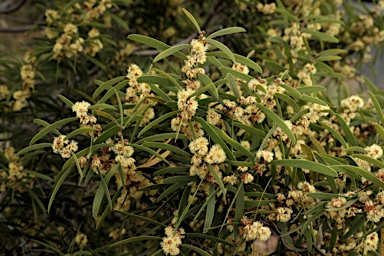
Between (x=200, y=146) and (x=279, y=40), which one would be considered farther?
(x=279, y=40)

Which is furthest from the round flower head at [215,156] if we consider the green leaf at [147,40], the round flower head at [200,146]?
the green leaf at [147,40]

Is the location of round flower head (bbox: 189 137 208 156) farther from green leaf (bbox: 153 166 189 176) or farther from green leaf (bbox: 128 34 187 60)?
green leaf (bbox: 128 34 187 60)

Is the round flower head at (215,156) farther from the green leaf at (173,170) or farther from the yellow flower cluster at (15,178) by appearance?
the yellow flower cluster at (15,178)

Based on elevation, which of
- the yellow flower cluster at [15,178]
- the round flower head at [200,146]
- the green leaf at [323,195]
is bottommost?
the yellow flower cluster at [15,178]

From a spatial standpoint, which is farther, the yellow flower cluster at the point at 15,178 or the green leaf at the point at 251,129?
the yellow flower cluster at the point at 15,178

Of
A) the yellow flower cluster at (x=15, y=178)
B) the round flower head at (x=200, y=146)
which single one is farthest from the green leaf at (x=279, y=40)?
the yellow flower cluster at (x=15, y=178)

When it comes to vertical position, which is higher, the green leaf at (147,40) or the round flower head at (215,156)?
the green leaf at (147,40)

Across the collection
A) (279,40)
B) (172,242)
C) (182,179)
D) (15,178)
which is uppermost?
(279,40)

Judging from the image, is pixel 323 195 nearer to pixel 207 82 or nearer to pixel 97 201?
pixel 207 82

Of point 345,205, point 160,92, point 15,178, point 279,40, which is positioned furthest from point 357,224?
point 15,178

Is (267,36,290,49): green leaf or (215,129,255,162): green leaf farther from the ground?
(267,36,290,49): green leaf

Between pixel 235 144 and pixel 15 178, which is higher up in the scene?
pixel 235 144

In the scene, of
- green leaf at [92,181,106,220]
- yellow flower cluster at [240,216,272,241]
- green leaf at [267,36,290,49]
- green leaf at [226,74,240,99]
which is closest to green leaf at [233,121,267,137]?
green leaf at [226,74,240,99]

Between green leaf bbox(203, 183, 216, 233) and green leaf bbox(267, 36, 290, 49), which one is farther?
green leaf bbox(267, 36, 290, 49)
